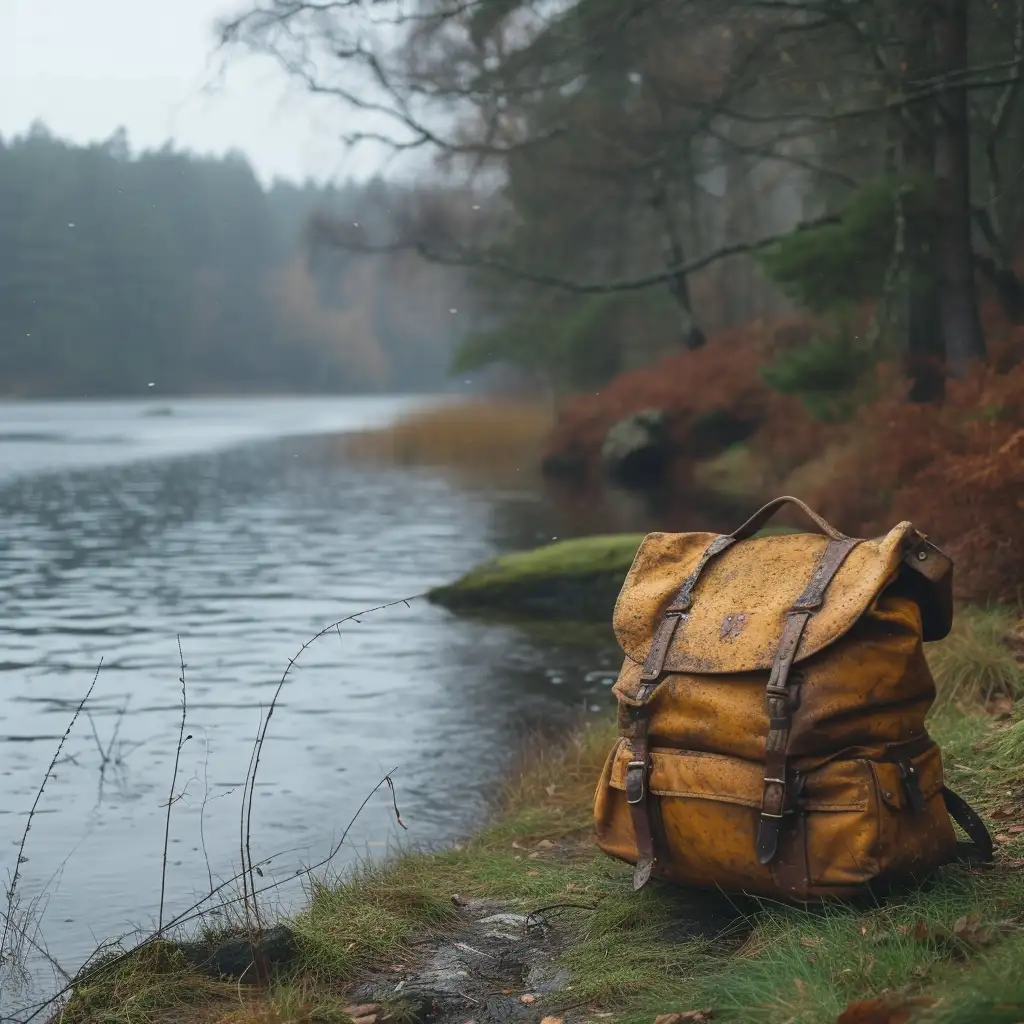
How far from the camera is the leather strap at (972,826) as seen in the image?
3.96 m

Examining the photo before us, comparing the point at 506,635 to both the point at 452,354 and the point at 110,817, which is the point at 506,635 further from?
the point at 452,354

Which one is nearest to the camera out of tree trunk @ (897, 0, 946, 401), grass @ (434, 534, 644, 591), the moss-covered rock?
tree trunk @ (897, 0, 946, 401)

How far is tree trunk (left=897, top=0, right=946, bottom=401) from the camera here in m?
12.7

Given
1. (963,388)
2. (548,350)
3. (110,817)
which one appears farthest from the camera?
(548,350)

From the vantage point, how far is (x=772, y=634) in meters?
3.81

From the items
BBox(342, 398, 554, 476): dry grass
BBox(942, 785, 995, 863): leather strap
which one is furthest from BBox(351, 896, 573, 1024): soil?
BBox(342, 398, 554, 476): dry grass

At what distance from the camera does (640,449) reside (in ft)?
88.7

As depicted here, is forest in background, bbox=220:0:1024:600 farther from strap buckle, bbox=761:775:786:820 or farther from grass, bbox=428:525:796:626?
strap buckle, bbox=761:775:786:820

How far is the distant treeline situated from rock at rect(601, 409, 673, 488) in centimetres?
449

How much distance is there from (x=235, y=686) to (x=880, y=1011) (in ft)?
25.3

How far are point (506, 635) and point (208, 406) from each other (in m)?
44.8

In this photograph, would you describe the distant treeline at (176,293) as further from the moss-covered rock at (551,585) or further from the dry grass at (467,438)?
the moss-covered rock at (551,585)

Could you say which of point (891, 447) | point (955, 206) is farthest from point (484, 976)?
point (955, 206)

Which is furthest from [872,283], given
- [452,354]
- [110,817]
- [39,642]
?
[452,354]
